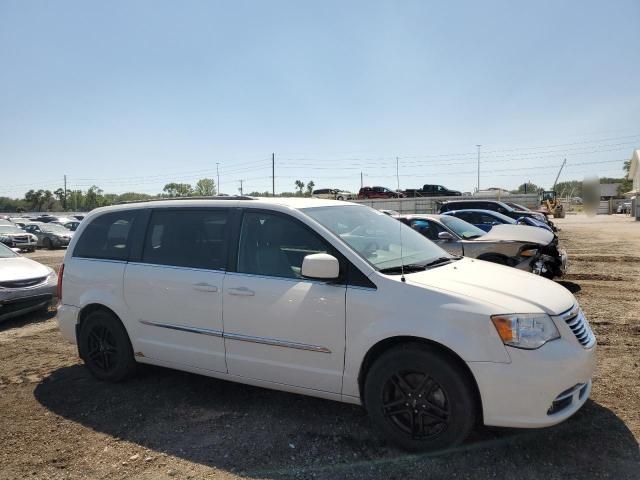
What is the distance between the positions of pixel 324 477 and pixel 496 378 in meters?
1.25

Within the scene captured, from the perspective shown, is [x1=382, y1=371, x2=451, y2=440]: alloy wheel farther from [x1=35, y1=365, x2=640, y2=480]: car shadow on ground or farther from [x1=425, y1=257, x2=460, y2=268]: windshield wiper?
[x1=425, y1=257, x2=460, y2=268]: windshield wiper

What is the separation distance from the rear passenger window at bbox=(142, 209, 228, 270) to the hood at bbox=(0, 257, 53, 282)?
420 cm

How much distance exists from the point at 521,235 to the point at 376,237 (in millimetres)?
6203

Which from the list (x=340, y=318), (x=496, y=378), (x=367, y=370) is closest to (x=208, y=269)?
(x=340, y=318)

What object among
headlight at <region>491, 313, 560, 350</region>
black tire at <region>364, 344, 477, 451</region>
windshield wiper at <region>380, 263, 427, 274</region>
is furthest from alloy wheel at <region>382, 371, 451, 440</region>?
windshield wiper at <region>380, 263, 427, 274</region>

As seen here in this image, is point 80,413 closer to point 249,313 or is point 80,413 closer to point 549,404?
point 249,313

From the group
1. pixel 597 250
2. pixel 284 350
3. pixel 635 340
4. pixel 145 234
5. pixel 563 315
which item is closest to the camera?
pixel 563 315

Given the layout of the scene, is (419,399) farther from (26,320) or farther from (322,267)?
(26,320)

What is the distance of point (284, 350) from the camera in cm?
Result: 368

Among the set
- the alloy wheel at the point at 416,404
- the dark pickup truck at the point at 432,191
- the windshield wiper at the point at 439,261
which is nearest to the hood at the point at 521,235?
the windshield wiper at the point at 439,261

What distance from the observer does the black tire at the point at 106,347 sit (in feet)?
15.1

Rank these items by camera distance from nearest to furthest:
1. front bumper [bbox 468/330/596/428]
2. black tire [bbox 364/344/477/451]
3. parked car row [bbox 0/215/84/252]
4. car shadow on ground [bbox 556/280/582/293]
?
1. front bumper [bbox 468/330/596/428]
2. black tire [bbox 364/344/477/451]
3. car shadow on ground [bbox 556/280/582/293]
4. parked car row [bbox 0/215/84/252]

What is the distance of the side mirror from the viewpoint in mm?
3404

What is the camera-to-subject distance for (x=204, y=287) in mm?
4039
